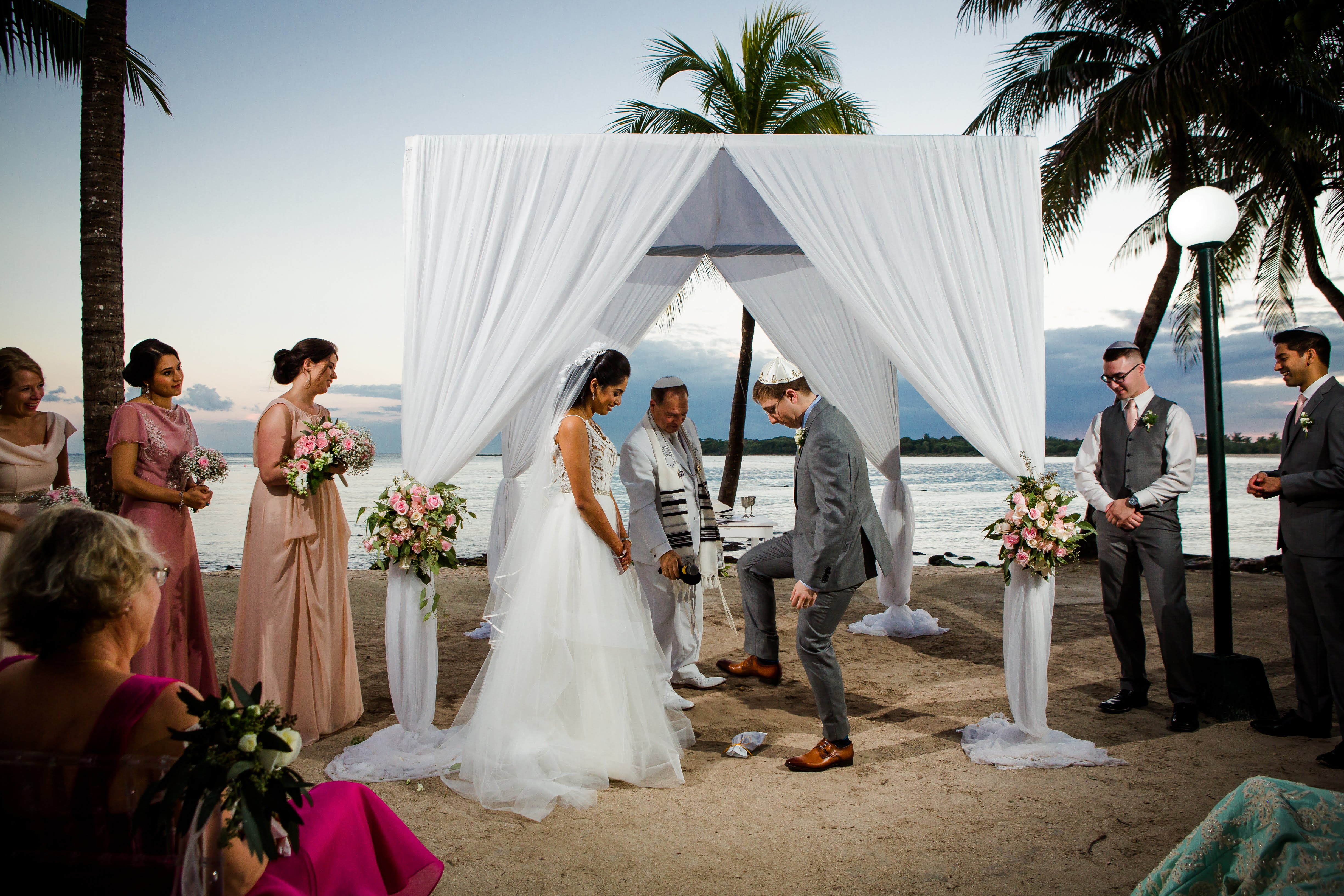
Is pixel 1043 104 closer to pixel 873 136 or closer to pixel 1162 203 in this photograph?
pixel 1162 203

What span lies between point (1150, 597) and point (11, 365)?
5.96m

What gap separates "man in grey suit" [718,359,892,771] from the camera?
3674mm

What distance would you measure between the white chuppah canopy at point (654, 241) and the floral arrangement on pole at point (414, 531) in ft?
0.23

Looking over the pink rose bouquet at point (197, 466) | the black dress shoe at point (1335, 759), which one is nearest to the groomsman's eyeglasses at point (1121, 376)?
the black dress shoe at point (1335, 759)

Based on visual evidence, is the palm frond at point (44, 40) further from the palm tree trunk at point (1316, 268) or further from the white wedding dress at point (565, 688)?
the palm tree trunk at point (1316, 268)

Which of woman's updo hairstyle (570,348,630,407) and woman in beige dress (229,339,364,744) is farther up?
woman's updo hairstyle (570,348,630,407)

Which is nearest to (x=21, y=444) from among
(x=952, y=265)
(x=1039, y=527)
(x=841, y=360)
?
(x=952, y=265)

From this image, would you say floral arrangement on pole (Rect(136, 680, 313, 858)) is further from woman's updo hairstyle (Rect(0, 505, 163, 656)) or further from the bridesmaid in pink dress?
the bridesmaid in pink dress

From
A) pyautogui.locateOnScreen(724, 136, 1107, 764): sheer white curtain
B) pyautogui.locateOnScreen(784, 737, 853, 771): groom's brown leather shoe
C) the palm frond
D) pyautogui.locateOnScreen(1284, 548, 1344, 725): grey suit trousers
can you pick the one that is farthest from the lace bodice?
the palm frond

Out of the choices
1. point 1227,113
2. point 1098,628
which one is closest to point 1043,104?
point 1227,113

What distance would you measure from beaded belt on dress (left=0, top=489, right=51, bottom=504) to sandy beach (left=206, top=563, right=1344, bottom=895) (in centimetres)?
179

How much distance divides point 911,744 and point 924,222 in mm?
2681

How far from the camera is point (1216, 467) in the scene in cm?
Result: 450

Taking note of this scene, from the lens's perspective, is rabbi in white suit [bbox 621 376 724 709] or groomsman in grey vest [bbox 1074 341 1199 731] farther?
rabbi in white suit [bbox 621 376 724 709]
